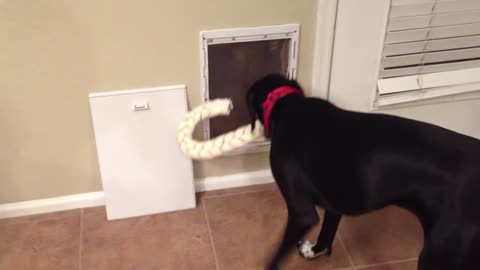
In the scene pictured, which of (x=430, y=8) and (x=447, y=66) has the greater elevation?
(x=430, y=8)

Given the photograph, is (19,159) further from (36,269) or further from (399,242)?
(399,242)

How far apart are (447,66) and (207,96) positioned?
82 cm

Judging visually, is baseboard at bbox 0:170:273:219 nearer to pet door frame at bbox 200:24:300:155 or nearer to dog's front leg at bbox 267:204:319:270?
pet door frame at bbox 200:24:300:155

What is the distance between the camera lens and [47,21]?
1.50 metres

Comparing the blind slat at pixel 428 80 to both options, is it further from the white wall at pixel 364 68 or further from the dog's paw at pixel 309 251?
the dog's paw at pixel 309 251

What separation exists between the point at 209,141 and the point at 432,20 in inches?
31.6

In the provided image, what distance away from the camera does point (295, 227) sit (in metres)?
1.34

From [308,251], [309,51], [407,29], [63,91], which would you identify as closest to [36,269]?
[63,91]

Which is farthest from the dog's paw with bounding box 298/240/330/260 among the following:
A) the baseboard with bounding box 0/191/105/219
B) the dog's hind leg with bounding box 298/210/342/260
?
the baseboard with bounding box 0/191/105/219

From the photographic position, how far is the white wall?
165 cm

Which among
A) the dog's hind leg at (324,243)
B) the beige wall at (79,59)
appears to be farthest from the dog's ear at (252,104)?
the dog's hind leg at (324,243)

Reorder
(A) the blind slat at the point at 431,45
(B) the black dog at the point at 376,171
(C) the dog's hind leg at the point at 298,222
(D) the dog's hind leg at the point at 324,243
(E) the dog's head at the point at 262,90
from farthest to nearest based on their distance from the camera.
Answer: (A) the blind slat at the point at 431,45, (D) the dog's hind leg at the point at 324,243, (E) the dog's head at the point at 262,90, (C) the dog's hind leg at the point at 298,222, (B) the black dog at the point at 376,171

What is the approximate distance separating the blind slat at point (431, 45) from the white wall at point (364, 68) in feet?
0.17

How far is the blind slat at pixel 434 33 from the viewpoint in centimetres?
171
